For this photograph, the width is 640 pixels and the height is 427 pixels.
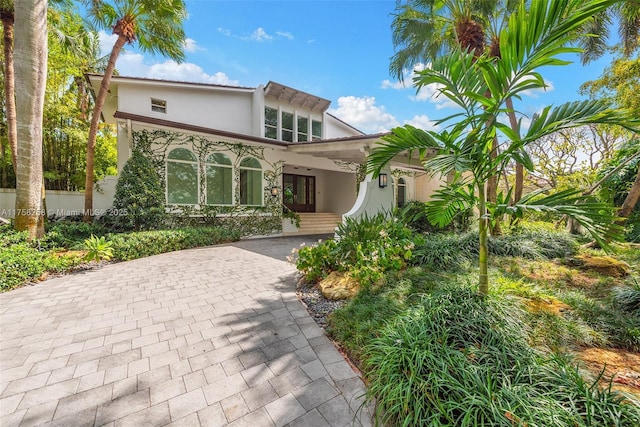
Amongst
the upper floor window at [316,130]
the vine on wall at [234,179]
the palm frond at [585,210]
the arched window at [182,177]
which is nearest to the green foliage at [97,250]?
the vine on wall at [234,179]

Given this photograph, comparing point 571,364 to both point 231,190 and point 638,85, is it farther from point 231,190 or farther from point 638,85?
point 638,85

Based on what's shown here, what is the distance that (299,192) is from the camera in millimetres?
14797

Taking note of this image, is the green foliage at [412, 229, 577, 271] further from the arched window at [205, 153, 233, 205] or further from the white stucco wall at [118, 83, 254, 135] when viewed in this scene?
the white stucco wall at [118, 83, 254, 135]

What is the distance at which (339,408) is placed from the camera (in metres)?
2.01

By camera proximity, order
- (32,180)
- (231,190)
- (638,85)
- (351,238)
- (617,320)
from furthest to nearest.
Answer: (231,190) → (638,85) → (32,180) → (351,238) → (617,320)

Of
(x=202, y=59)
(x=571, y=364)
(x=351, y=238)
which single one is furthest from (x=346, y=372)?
(x=202, y=59)

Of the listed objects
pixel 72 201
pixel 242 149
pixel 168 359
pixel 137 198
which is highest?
pixel 242 149

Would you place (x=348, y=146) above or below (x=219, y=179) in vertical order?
above

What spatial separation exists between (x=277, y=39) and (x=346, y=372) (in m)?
9.94

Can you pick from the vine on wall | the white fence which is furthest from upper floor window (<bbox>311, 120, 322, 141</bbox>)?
the white fence

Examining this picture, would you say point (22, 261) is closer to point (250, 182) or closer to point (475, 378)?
point (250, 182)

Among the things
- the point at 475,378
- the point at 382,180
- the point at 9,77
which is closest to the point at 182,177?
the point at 9,77

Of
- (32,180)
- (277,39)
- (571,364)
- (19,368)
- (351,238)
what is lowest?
(19,368)

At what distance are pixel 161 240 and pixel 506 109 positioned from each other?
26.7 feet
